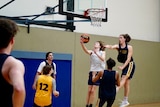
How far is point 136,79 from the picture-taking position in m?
11.0

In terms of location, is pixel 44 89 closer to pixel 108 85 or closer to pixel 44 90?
pixel 44 90

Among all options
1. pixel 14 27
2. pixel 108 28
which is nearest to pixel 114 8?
pixel 108 28

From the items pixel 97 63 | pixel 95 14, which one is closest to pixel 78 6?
pixel 95 14

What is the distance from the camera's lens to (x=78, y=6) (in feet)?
24.1

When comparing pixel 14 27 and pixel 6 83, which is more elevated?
pixel 14 27

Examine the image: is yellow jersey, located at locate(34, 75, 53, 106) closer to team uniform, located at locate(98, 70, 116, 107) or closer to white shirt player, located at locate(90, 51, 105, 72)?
team uniform, located at locate(98, 70, 116, 107)

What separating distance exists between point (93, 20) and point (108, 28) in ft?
11.3

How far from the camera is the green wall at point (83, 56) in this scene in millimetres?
7617

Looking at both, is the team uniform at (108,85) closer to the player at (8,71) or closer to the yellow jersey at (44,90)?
the yellow jersey at (44,90)

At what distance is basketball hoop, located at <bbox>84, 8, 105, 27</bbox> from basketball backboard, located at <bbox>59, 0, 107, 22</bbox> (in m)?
0.10

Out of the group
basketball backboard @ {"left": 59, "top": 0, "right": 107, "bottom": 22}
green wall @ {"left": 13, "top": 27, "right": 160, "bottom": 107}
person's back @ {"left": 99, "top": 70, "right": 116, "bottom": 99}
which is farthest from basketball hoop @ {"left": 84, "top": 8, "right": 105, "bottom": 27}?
person's back @ {"left": 99, "top": 70, "right": 116, "bottom": 99}

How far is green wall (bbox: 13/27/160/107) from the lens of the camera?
25.0 ft

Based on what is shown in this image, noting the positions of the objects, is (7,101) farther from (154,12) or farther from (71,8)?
(154,12)

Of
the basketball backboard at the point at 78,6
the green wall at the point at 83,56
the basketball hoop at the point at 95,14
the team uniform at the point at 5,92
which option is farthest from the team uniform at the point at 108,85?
the team uniform at the point at 5,92
